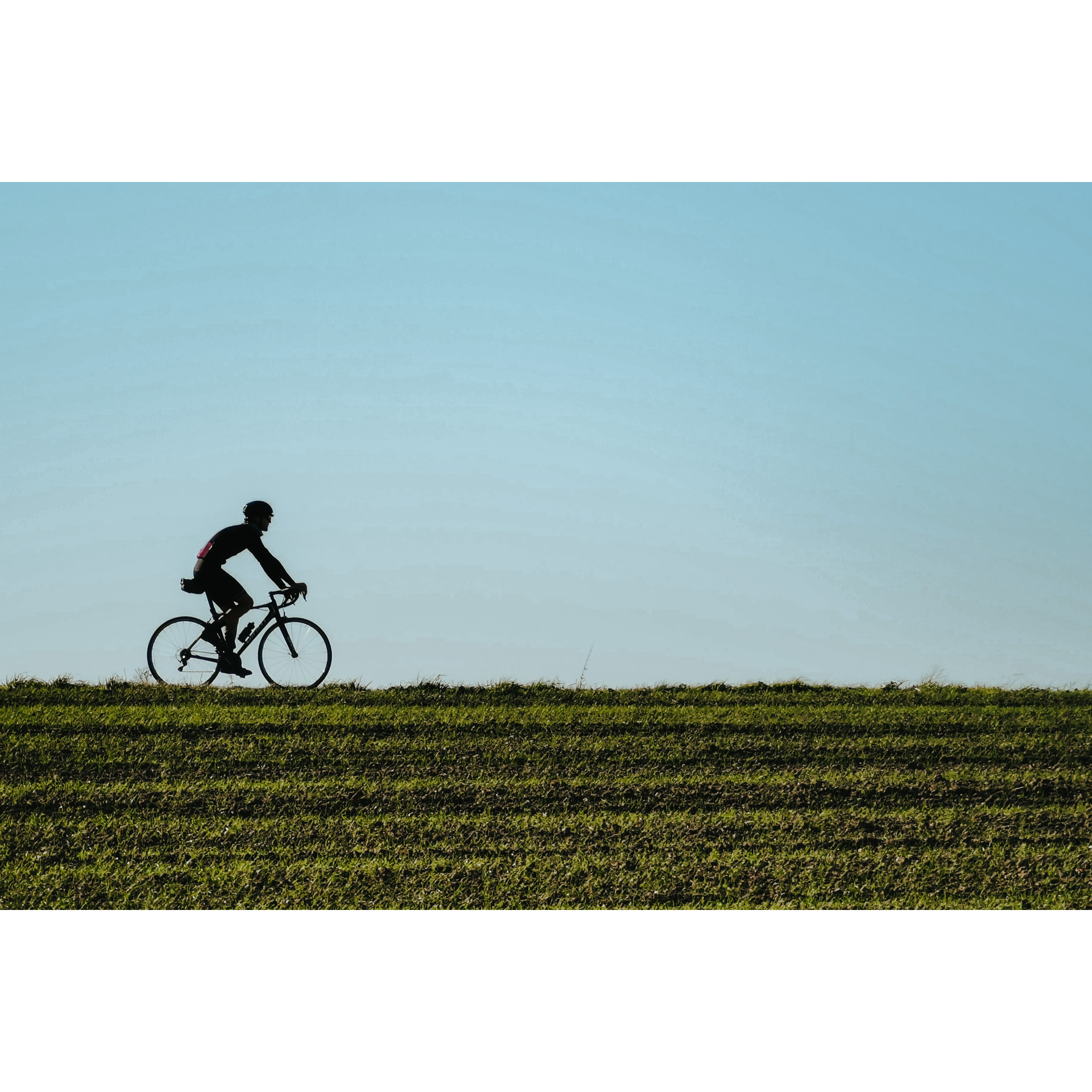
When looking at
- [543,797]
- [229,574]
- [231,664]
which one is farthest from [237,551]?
[543,797]

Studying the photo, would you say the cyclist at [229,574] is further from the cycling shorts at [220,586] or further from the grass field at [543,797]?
the grass field at [543,797]

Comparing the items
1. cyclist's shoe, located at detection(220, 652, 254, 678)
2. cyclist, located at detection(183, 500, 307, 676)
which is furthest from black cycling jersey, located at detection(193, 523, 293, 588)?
cyclist's shoe, located at detection(220, 652, 254, 678)

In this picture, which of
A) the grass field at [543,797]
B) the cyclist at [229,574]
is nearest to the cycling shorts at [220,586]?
the cyclist at [229,574]

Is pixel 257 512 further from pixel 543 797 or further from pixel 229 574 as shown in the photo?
pixel 543 797

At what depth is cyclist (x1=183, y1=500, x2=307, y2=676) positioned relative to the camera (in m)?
12.1

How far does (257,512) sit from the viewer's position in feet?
40.1

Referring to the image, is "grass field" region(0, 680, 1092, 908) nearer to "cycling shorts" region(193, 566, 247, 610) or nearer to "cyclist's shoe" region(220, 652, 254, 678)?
"cyclist's shoe" region(220, 652, 254, 678)

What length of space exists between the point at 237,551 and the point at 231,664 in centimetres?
132

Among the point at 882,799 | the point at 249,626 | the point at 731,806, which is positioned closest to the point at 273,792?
the point at 249,626

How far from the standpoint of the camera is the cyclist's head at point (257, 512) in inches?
481

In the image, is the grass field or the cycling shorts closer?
the grass field

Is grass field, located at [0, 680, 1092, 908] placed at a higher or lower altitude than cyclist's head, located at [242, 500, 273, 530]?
lower

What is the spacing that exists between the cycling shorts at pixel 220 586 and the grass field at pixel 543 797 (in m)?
1.03
